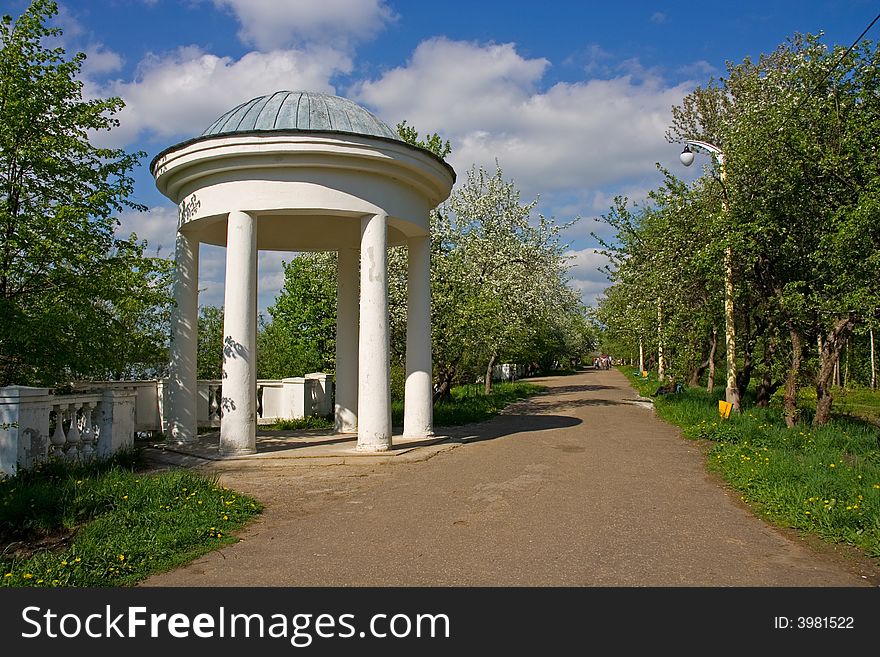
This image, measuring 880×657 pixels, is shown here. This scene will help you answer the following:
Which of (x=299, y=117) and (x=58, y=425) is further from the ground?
(x=299, y=117)

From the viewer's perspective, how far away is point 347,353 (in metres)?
15.5

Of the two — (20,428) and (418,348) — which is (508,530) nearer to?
(20,428)

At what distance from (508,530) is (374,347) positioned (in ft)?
17.4

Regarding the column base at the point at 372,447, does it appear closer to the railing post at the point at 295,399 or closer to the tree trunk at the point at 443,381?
the railing post at the point at 295,399

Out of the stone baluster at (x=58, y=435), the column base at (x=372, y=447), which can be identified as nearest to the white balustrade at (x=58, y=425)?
the stone baluster at (x=58, y=435)

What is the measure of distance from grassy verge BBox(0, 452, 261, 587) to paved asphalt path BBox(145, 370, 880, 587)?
33 centimetres

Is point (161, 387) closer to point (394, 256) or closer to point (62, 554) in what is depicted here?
point (394, 256)

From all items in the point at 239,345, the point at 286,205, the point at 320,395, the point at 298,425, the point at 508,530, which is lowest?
the point at 508,530

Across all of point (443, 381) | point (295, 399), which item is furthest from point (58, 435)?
point (443, 381)

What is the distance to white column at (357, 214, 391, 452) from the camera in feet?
37.9

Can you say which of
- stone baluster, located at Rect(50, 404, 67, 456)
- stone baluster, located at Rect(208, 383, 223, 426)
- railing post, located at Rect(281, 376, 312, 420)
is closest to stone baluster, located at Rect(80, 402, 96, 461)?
stone baluster, located at Rect(50, 404, 67, 456)

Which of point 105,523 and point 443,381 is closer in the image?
point 105,523

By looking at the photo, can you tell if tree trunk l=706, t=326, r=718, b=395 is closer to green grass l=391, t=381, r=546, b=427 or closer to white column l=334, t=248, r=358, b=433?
green grass l=391, t=381, r=546, b=427
